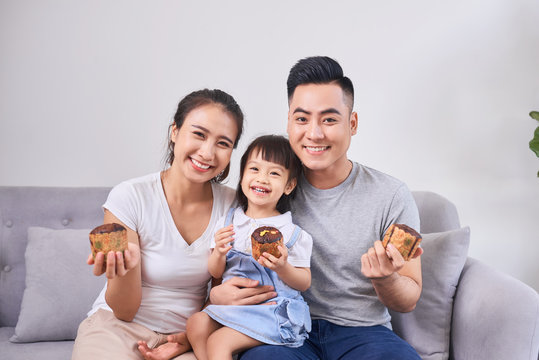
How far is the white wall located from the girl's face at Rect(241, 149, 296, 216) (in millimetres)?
1041

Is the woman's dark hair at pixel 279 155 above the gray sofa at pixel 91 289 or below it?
above

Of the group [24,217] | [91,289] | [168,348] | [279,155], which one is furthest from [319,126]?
[24,217]

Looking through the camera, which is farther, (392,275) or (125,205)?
(125,205)

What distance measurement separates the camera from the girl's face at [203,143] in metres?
1.75

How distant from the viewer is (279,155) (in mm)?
1795

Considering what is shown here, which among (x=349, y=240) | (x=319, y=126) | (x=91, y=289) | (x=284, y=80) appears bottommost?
(x=91, y=289)

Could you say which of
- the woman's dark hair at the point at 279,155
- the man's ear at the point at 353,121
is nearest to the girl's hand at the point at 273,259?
the woman's dark hair at the point at 279,155

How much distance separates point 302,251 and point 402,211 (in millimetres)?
404

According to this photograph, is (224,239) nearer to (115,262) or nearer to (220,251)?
(220,251)

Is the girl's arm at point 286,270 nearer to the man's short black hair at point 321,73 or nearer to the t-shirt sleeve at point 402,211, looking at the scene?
the t-shirt sleeve at point 402,211

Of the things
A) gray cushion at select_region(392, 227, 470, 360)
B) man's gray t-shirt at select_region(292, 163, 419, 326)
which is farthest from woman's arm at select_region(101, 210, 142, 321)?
gray cushion at select_region(392, 227, 470, 360)

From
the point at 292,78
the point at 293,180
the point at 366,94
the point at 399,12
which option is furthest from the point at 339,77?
the point at 399,12

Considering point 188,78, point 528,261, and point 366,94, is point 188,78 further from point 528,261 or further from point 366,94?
point 528,261

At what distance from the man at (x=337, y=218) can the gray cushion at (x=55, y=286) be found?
751mm
